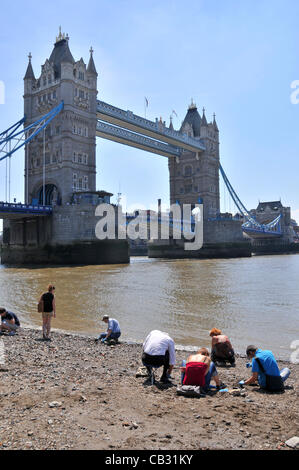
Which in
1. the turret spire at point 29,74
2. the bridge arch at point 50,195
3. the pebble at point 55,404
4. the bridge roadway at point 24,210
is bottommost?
the pebble at point 55,404

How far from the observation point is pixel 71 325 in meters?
11.9

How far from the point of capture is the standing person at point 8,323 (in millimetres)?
9484

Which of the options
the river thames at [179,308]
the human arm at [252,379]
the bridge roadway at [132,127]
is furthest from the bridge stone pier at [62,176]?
the human arm at [252,379]

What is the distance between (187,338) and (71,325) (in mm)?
3813

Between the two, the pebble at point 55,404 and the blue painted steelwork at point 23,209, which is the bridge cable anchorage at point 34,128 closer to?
the blue painted steelwork at point 23,209

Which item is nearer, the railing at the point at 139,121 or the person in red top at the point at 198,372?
the person in red top at the point at 198,372

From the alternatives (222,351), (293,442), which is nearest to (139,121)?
(222,351)

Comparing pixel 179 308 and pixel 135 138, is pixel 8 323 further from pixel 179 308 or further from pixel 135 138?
pixel 135 138

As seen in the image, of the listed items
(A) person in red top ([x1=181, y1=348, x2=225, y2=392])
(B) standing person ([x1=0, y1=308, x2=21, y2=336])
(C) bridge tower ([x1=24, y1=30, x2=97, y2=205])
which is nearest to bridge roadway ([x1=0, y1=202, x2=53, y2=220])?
(C) bridge tower ([x1=24, y1=30, x2=97, y2=205])

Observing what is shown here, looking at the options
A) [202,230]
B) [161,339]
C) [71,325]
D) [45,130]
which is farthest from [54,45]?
[161,339]

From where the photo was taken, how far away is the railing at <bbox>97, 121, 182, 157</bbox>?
54081 millimetres

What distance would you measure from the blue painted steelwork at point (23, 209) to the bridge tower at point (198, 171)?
3952cm

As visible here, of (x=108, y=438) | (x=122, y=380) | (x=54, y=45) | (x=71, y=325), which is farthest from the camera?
(x=54, y=45)
